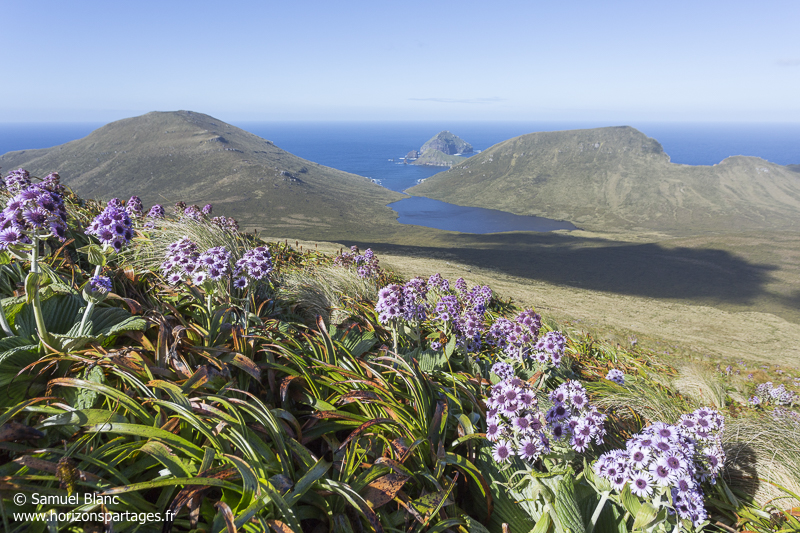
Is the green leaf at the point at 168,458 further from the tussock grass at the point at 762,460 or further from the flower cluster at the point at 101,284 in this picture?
the tussock grass at the point at 762,460

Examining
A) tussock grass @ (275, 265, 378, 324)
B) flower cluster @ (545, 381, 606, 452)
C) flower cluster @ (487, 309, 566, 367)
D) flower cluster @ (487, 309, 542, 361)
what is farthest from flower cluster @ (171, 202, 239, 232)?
flower cluster @ (545, 381, 606, 452)

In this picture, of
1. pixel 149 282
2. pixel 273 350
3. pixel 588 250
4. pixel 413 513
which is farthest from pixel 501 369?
pixel 588 250

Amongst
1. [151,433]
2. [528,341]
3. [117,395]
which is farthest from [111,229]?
[528,341]

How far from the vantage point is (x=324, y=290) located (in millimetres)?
5266

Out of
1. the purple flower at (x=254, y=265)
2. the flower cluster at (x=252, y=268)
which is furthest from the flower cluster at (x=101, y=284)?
the purple flower at (x=254, y=265)

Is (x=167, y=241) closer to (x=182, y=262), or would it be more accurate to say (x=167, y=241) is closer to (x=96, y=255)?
(x=182, y=262)

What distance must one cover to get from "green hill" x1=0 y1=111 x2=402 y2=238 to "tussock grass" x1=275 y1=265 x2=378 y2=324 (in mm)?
102126

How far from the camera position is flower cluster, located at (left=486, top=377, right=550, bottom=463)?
2.00 m

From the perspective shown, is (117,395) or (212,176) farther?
(212,176)

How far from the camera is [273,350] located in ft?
9.07

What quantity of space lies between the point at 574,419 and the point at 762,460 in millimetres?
1779

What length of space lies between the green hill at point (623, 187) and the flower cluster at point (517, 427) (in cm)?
14045

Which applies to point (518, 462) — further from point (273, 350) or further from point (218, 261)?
point (218, 261)

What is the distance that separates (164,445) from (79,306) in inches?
64.0
